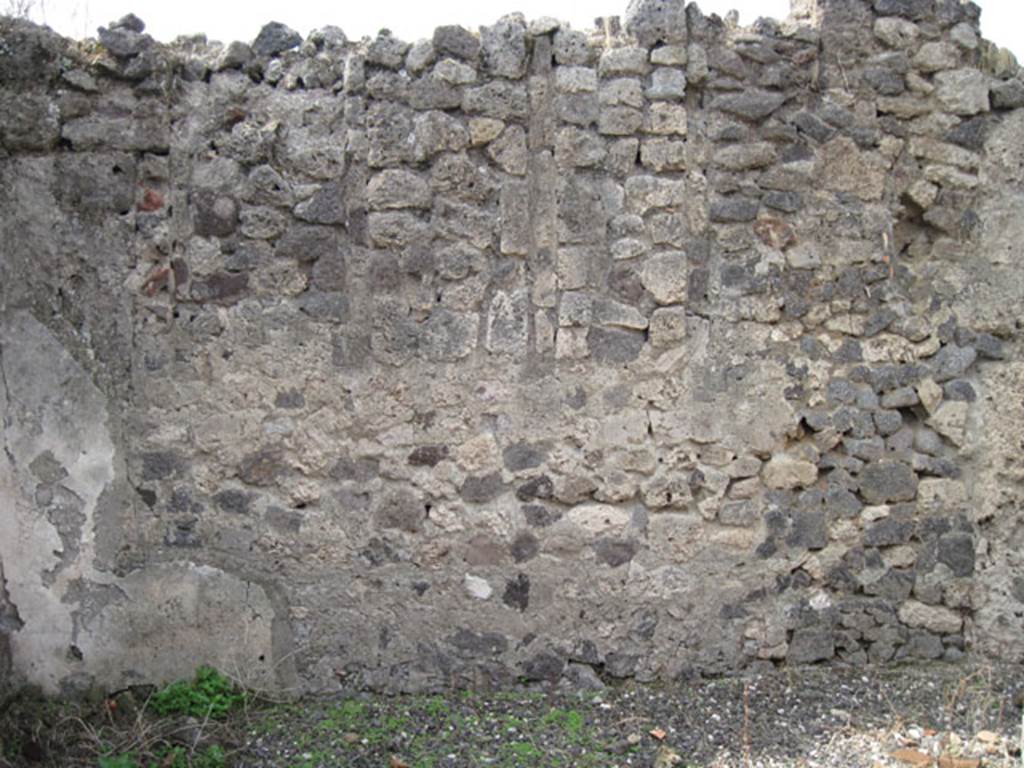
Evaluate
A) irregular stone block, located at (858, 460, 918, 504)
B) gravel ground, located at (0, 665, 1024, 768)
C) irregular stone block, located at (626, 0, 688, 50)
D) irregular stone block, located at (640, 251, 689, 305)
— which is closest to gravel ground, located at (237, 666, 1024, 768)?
gravel ground, located at (0, 665, 1024, 768)

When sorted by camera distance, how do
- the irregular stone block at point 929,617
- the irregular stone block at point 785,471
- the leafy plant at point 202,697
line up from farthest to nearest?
the irregular stone block at point 929,617 → the irregular stone block at point 785,471 → the leafy plant at point 202,697

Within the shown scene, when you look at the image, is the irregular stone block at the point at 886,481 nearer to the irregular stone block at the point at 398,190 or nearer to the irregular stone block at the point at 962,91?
the irregular stone block at the point at 962,91

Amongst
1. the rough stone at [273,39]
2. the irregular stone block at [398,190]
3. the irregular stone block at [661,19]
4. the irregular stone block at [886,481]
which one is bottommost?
the irregular stone block at [886,481]

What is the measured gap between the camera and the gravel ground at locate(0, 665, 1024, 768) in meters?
3.50

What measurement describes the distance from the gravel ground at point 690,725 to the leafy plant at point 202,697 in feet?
0.46

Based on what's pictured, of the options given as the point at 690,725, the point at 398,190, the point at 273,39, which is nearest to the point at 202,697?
the point at 690,725

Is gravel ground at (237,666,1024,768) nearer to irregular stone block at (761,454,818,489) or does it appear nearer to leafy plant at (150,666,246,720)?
leafy plant at (150,666,246,720)

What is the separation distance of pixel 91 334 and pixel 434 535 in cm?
141

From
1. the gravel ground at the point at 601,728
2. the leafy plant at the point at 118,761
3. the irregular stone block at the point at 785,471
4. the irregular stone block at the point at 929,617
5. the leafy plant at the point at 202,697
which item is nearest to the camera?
the leafy plant at the point at 118,761

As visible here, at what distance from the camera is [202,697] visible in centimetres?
382

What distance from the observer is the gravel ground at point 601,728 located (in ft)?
11.5

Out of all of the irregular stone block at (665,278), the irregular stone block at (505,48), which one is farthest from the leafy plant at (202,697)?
the irregular stone block at (505,48)

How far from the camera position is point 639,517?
13.1 feet

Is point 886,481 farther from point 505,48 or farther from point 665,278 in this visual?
point 505,48
